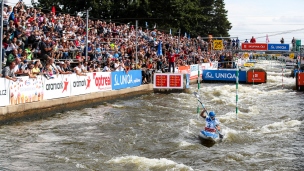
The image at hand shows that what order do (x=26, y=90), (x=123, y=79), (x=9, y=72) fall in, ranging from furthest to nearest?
(x=123, y=79), (x=26, y=90), (x=9, y=72)

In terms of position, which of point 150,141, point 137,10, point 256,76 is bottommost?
point 150,141

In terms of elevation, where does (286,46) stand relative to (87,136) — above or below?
above

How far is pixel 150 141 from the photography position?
16.8 meters

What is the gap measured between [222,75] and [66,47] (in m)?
23.7

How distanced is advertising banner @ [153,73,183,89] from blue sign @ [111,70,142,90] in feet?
4.46

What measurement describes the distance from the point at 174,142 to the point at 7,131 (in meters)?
5.94

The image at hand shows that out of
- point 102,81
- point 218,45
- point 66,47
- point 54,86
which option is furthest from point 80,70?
point 218,45

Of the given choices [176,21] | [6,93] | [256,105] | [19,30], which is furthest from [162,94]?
[176,21]

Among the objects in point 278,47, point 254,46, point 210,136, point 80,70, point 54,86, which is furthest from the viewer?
point 254,46

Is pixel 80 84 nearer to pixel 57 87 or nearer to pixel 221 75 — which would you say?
pixel 57 87

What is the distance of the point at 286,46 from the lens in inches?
2276

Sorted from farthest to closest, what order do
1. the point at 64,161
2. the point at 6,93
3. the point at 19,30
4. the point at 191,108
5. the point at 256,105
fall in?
the point at 256,105 → the point at 191,108 → the point at 19,30 → the point at 6,93 → the point at 64,161

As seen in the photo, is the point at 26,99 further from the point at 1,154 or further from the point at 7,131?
the point at 1,154

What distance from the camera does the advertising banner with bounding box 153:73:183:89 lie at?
32875 millimetres
